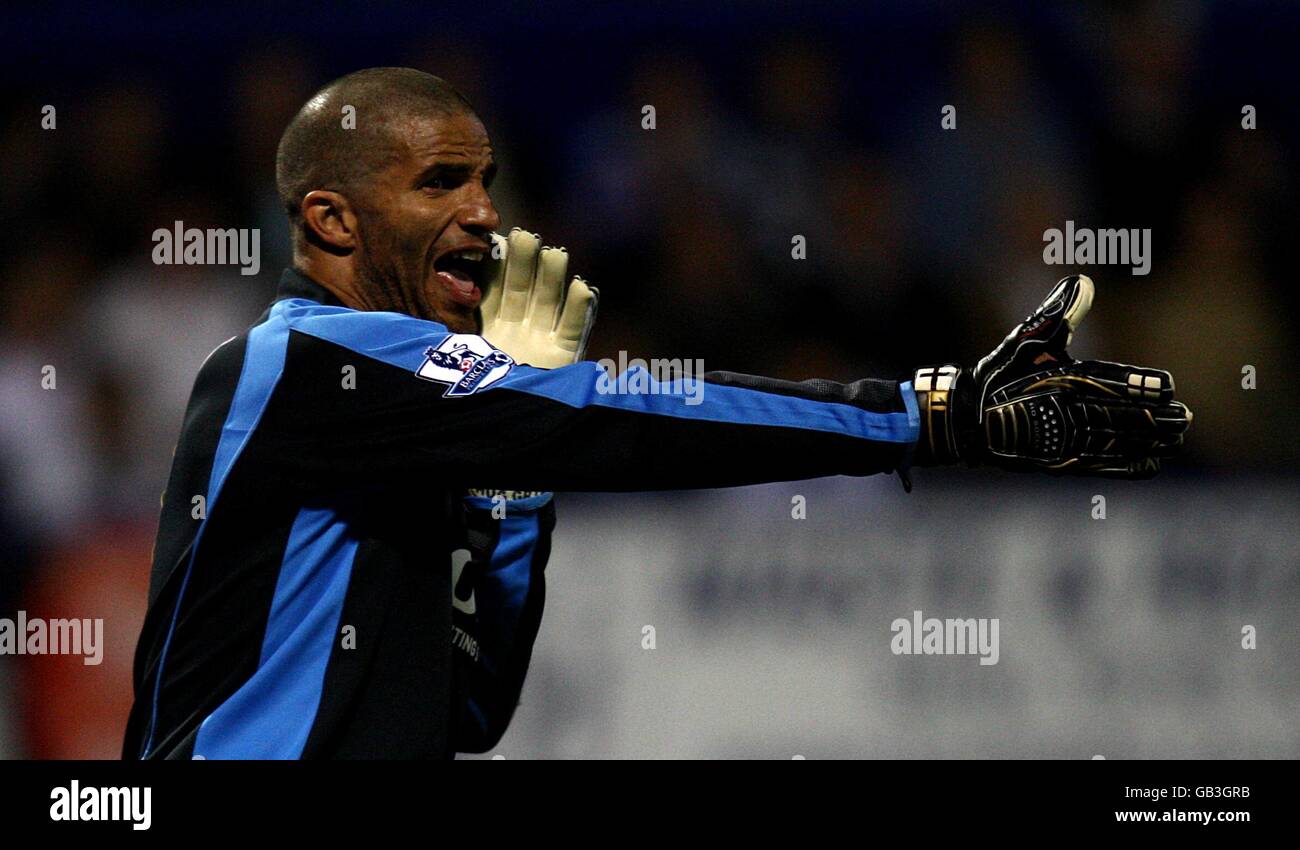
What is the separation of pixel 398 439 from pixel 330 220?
65 centimetres

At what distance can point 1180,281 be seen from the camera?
5.88 meters

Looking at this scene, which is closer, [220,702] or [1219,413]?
[220,702]

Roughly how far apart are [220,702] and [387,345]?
0.67 meters

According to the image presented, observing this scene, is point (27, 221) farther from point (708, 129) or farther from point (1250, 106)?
point (1250, 106)

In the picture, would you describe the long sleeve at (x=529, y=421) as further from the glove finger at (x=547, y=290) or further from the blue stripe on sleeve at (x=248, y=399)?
the glove finger at (x=547, y=290)

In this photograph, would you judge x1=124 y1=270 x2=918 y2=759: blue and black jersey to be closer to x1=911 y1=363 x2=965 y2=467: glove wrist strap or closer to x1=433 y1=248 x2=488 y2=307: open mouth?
x1=911 y1=363 x2=965 y2=467: glove wrist strap

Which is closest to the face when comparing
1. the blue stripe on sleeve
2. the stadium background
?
the blue stripe on sleeve

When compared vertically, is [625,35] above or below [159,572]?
above

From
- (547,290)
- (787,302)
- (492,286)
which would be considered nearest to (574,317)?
(547,290)

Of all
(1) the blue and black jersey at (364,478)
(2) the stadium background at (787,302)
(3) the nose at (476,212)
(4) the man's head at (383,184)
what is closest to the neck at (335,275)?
(4) the man's head at (383,184)

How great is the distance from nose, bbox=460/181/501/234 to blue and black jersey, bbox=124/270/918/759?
14.6 inches

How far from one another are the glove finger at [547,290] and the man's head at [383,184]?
261 mm
